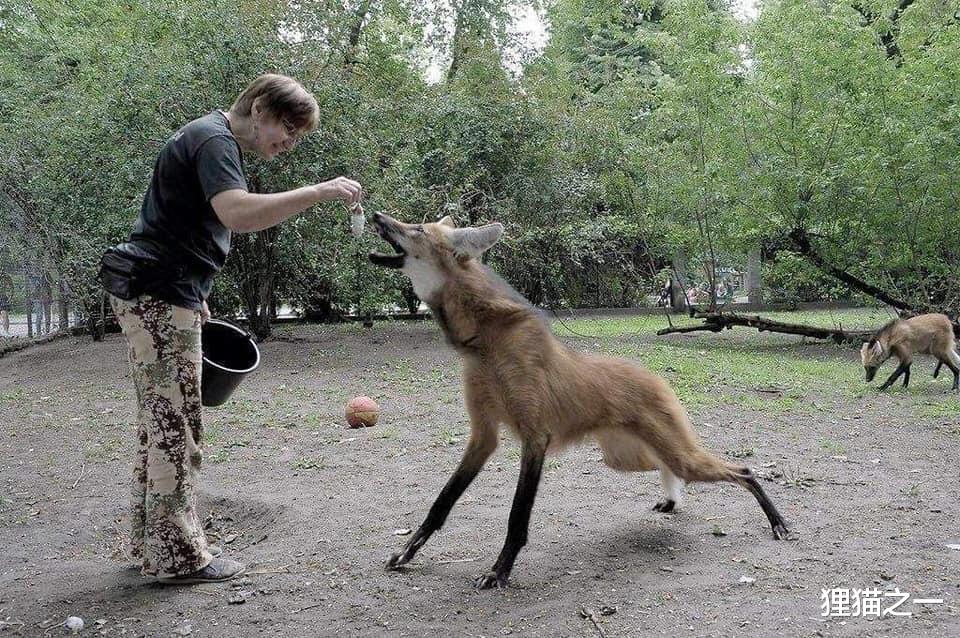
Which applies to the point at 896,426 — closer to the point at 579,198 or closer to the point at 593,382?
the point at 593,382

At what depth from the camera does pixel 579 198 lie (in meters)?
13.3

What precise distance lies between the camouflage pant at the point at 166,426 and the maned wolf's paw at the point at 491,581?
41.5 inches

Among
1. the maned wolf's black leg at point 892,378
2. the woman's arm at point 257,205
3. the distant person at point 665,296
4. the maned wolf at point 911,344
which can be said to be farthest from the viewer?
the distant person at point 665,296

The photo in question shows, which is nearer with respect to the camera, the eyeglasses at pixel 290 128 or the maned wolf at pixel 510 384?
the eyeglasses at pixel 290 128

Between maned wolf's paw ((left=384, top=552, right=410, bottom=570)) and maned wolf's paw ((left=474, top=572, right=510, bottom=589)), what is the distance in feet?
1.18

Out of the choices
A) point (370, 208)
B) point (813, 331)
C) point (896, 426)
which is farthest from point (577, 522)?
point (813, 331)

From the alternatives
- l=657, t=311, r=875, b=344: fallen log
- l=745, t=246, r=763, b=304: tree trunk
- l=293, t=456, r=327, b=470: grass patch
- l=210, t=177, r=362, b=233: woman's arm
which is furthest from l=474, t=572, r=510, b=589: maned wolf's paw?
l=745, t=246, r=763, b=304: tree trunk

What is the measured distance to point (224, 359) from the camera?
3.51m

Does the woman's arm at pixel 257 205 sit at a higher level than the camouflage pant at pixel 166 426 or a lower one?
higher

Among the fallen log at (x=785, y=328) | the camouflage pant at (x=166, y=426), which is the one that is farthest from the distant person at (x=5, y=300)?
the fallen log at (x=785, y=328)

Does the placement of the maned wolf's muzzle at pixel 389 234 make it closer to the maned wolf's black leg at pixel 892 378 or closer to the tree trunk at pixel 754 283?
the maned wolf's black leg at pixel 892 378

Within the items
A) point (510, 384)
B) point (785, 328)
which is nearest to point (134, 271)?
point (510, 384)

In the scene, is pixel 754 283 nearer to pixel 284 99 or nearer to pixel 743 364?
pixel 743 364

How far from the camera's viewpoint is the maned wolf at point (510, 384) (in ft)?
10.3
